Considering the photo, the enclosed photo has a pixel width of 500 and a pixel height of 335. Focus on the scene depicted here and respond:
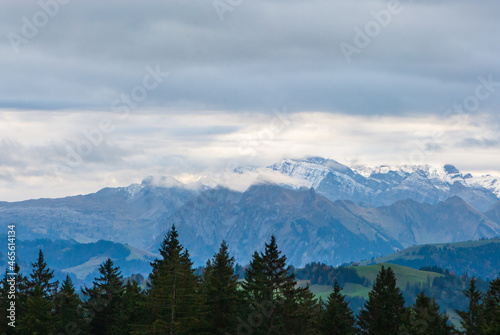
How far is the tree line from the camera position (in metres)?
81.9

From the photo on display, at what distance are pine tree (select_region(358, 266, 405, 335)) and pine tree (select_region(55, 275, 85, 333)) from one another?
142ft

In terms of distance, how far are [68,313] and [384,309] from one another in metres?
48.7

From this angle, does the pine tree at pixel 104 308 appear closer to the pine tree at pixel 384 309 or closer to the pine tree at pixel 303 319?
the pine tree at pixel 303 319

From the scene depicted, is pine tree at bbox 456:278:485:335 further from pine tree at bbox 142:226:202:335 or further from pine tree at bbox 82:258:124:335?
pine tree at bbox 82:258:124:335

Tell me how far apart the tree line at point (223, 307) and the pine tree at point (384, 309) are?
15 centimetres

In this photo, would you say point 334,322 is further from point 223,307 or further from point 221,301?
point 221,301

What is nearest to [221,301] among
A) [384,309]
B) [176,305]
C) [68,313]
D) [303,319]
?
[176,305]

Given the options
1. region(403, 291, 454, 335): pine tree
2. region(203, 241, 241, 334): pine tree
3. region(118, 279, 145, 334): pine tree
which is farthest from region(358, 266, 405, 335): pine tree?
region(118, 279, 145, 334): pine tree

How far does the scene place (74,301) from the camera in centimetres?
11569

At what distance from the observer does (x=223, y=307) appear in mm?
88062

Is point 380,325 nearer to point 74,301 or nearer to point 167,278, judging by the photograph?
point 167,278

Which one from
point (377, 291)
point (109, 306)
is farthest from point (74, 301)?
point (377, 291)

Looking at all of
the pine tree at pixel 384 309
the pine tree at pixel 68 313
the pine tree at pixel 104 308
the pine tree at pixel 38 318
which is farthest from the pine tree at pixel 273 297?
the pine tree at pixel 68 313

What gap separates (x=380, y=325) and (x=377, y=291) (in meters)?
4.92
